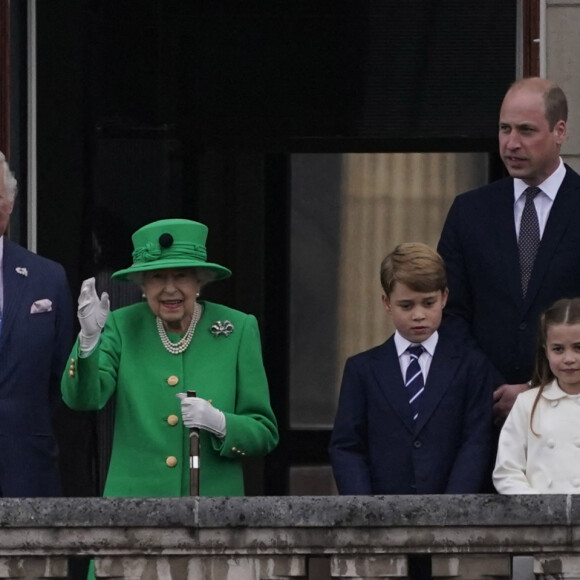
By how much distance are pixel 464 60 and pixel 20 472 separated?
3.35 metres

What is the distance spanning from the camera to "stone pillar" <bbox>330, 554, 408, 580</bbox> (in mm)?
6062

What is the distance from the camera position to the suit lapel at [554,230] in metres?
7.14

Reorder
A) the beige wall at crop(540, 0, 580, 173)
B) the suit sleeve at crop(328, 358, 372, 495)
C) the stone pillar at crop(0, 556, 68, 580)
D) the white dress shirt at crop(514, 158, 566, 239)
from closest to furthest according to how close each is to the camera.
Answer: the stone pillar at crop(0, 556, 68, 580) → the suit sleeve at crop(328, 358, 372, 495) → the white dress shirt at crop(514, 158, 566, 239) → the beige wall at crop(540, 0, 580, 173)

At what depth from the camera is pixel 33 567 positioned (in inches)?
242

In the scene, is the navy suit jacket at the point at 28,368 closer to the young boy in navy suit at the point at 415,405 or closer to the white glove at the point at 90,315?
the white glove at the point at 90,315

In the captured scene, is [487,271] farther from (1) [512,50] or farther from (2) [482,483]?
(1) [512,50]

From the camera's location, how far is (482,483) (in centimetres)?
681

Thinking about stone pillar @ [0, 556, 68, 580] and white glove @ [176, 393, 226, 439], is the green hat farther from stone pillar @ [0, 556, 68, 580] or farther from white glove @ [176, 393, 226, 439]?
stone pillar @ [0, 556, 68, 580]

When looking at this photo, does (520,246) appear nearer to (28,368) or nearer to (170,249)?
(170,249)

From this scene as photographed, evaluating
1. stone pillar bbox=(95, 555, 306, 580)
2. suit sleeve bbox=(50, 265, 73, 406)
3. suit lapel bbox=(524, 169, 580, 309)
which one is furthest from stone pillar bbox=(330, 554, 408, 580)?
suit sleeve bbox=(50, 265, 73, 406)

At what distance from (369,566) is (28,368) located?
1.77 meters

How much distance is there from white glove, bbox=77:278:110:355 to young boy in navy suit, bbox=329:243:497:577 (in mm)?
844

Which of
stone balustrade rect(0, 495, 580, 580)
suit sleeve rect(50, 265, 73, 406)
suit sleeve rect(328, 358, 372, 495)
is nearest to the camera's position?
stone balustrade rect(0, 495, 580, 580)

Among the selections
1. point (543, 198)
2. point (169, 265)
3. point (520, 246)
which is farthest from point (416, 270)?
point (169, 265)
